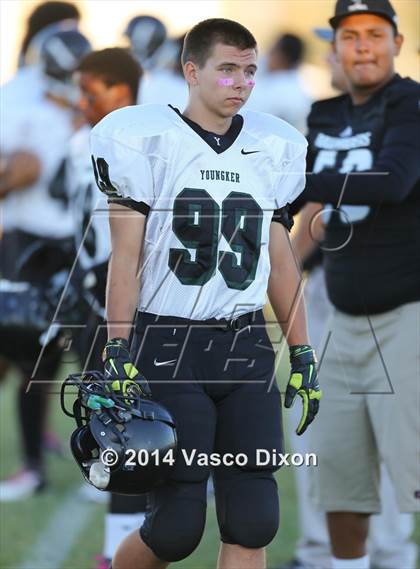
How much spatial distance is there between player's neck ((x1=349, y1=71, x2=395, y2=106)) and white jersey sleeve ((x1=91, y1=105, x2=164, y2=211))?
1.02m

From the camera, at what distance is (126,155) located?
3.26m

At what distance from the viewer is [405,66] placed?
554cm

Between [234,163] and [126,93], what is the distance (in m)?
1.27

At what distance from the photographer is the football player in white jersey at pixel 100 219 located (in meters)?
4.36

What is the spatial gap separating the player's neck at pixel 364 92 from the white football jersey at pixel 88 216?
88 centimetres

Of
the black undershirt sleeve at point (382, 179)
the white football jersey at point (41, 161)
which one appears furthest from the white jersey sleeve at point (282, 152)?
the white football jersey at point (41, 161)

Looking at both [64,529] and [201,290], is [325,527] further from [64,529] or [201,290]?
[201,290]

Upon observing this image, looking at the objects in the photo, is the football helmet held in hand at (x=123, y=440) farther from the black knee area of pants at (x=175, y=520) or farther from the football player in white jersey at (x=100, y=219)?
the football player in white jersey at (x=100, y=219)

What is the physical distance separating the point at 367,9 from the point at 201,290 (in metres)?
1.26

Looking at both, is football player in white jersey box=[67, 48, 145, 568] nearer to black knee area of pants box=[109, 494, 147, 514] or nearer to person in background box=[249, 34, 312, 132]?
black knee area of pants box=[109, 494, 147, 514]

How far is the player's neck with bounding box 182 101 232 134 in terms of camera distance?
339 centimetres

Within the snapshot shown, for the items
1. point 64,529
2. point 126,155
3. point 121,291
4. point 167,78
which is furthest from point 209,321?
point 167,78

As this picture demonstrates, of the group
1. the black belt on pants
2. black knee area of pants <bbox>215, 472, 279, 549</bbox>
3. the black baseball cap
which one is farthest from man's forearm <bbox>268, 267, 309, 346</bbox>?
the black baseball cap

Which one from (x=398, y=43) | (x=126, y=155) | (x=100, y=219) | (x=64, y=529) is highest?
(x=398, y=43)
